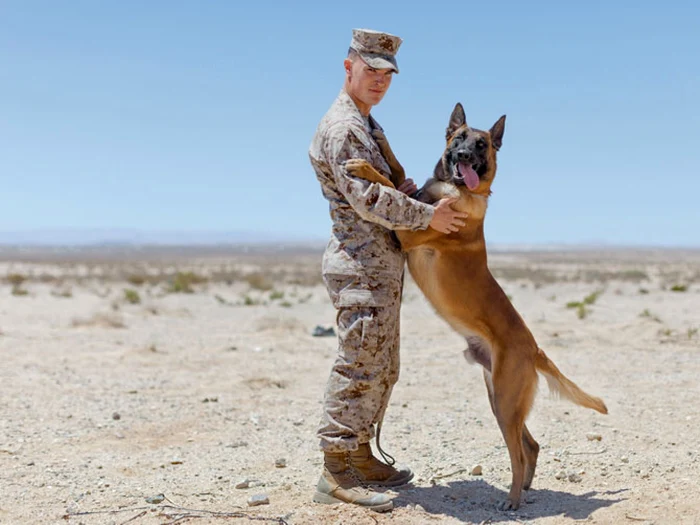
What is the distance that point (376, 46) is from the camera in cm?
457

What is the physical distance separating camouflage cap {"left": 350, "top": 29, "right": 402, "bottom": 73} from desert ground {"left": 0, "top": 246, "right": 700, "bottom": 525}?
2662mm

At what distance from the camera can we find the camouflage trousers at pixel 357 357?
15.1 ft

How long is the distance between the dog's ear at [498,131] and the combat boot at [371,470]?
85.7 inches

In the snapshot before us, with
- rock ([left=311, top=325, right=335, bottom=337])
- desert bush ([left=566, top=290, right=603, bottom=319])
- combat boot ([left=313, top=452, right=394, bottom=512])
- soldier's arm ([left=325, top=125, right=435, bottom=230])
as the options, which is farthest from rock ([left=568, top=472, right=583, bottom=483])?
desert bush ([left=566, top=290, right=603, bottom=319])

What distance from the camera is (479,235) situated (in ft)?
16.5

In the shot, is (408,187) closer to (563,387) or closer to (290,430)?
(563,387)

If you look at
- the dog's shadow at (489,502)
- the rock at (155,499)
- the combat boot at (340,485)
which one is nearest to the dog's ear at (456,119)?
the combat boot at (340,485)

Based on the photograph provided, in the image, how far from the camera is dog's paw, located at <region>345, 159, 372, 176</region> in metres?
4.43

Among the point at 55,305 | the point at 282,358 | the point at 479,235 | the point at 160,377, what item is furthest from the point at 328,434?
the point at 55,305

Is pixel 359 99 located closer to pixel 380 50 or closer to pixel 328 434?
pixel 380 50

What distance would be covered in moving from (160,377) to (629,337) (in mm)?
8107

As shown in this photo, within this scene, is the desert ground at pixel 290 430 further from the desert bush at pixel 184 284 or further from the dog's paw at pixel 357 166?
the desert bush at pixel 184 284

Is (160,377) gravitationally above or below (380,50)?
below

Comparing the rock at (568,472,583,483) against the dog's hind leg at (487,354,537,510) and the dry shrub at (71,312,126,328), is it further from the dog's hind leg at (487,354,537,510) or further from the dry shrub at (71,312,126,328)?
the dry shrub at (71,312,126,328)
